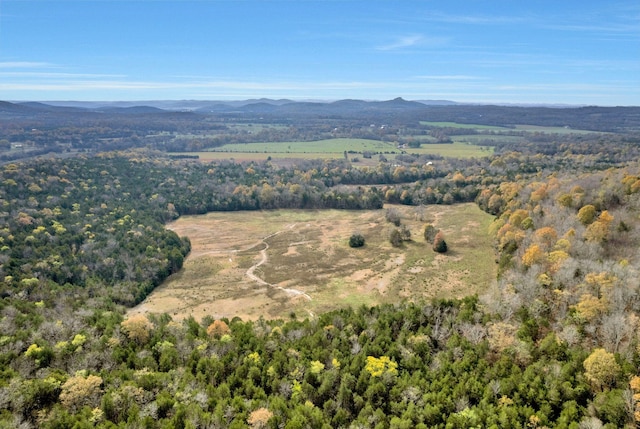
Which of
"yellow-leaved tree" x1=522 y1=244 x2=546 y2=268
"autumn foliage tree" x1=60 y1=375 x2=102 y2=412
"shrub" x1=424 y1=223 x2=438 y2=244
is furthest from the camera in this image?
"shrub" x1=424 y1=223 x2=438 y2=244

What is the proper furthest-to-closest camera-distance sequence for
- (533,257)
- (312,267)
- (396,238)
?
(396,238) → (312,267) → (533,257)

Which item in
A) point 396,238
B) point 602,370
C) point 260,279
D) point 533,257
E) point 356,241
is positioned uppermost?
point 533,257

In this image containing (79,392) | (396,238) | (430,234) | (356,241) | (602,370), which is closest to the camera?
(602,370)

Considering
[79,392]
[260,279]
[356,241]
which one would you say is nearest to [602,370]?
[79,392]

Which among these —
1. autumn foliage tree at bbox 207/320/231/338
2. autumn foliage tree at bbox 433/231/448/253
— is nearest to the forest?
autumn foliage tree at bbox 207/320/231/338

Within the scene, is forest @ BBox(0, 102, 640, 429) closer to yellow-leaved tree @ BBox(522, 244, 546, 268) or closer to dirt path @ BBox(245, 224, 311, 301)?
yellow-leaved tree @ BBox(522, 244, 546, 268)

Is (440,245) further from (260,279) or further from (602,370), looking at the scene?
(602,370)

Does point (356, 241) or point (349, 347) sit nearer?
point (349, 347)

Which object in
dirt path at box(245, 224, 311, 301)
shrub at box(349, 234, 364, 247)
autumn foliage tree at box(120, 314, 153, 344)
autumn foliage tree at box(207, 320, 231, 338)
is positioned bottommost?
dirt path at box(245, 224, 311, 301)

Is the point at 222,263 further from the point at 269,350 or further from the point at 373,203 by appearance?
the point at 373,203

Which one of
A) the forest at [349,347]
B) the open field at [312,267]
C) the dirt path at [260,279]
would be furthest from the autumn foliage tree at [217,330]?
the dirt path at [260,279]
